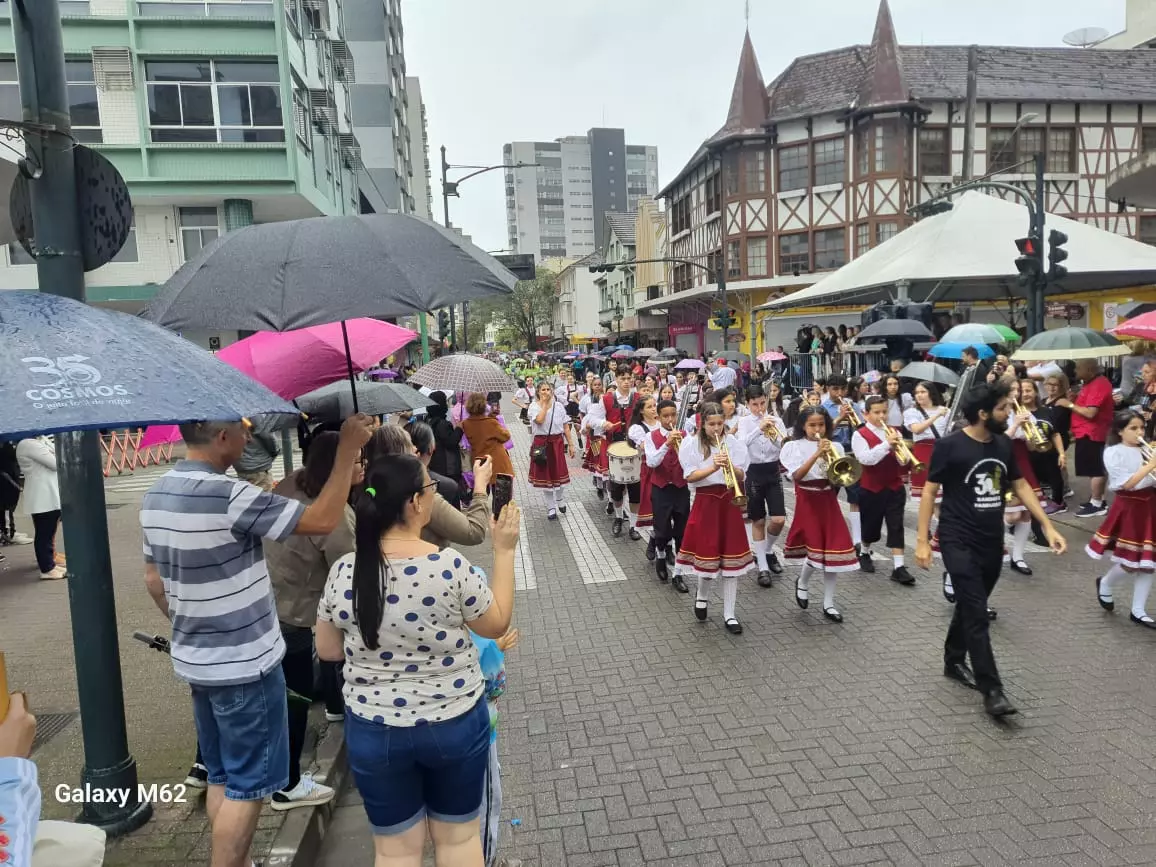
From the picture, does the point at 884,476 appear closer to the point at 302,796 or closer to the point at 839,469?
the point at 839,469

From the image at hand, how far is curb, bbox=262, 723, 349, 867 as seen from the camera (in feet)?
11.5

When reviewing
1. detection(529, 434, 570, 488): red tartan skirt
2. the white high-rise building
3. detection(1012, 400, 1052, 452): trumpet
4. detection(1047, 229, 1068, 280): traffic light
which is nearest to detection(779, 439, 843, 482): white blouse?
detection(1012, 400, 1052, 452): trumpet

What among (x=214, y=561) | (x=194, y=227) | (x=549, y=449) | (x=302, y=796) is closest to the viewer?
(x=214, y=561)

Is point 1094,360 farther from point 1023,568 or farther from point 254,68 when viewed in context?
point 254,68

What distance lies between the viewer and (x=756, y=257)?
3569 cm

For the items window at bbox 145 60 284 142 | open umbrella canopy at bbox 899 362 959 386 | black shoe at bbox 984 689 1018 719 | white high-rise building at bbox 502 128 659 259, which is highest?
white high-rise building at bbox 502 128 659 259

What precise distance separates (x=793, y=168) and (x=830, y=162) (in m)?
1.62

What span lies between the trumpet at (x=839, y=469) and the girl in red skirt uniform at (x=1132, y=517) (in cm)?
195

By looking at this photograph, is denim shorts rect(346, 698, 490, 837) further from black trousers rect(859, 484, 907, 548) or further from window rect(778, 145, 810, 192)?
window rect(778, 145, 810, 192)

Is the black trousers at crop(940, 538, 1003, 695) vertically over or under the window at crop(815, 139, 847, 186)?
under

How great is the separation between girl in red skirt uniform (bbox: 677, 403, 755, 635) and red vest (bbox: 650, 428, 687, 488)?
946 mm

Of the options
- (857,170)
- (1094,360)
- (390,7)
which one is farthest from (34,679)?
(390,7)

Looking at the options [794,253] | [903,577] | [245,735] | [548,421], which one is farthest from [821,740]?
[794,253]

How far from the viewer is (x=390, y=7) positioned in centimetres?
5209
